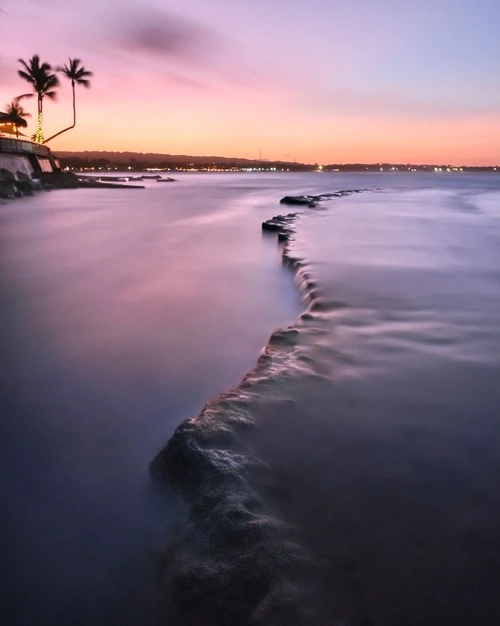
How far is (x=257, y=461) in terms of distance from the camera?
8.33 feet

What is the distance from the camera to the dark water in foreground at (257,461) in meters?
1.84

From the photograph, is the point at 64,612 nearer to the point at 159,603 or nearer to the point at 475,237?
the point at 159,603

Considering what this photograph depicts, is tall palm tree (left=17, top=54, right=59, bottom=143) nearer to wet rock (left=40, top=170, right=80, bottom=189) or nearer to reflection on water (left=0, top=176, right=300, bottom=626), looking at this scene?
wet rock (left=40, top=170, right=80, bottom=189)

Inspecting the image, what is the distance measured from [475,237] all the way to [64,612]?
13950mm

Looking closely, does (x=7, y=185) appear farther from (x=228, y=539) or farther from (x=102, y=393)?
(x=228, y=539)

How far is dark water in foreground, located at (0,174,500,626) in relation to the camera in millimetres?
1839

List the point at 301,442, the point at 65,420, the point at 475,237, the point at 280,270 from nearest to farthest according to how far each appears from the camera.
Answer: the point at 301,442 → the point at 65,420 → the point at 280,270 → the point at 475,237

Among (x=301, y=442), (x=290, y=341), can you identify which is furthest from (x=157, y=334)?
(x=301, y=442)

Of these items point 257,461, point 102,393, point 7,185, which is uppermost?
point 7,185

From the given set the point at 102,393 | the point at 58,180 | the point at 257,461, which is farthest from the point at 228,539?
the point at 58,180

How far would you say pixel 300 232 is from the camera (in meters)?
13.5

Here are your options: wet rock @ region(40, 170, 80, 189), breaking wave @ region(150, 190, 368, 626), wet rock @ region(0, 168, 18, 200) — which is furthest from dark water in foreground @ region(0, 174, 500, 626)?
wet rock @ region(40, 170, 80, 189)

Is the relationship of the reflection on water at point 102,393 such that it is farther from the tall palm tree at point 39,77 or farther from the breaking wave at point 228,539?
the tall palm tree at point 39,77

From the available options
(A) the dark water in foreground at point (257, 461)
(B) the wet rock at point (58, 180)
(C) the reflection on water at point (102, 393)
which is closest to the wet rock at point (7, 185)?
(B) the wet rock at point (58, 180)
